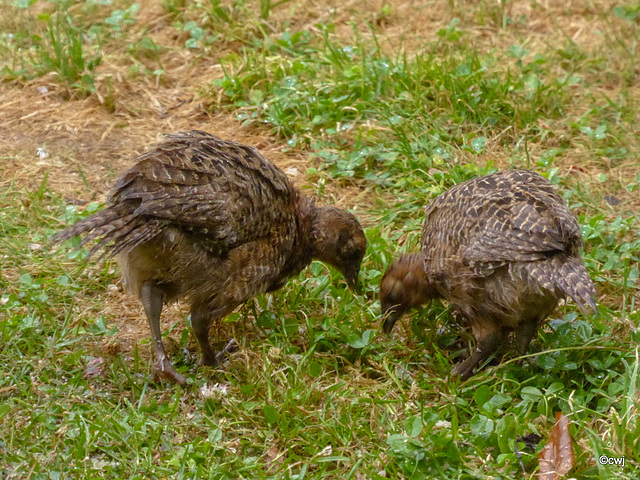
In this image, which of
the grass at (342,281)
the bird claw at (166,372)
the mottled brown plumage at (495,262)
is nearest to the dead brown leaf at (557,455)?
the grass at (342,281)

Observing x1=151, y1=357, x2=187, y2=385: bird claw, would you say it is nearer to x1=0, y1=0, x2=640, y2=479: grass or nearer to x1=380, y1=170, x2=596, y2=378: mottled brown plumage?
x1=0, y1=0, x2=640, y2=479: grass

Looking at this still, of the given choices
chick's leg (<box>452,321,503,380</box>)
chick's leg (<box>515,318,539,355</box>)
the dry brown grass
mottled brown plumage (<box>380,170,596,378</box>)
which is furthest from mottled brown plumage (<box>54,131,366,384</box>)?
chick's leg (<box>515,318,539,355</box>)

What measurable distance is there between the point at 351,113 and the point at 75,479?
146 inches

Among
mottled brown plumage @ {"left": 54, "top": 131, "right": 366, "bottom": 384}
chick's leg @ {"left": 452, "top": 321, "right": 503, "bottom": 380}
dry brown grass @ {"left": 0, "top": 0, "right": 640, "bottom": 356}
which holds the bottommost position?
chick's leg @ {"left": 452, "top": 321, "right": 503, "bottom": 380}

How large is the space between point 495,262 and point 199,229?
60.2 inches

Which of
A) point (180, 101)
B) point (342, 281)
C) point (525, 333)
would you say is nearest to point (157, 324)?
point (342, 281)

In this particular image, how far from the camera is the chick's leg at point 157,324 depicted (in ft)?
14.1

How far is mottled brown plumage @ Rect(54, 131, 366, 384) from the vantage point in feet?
13.1

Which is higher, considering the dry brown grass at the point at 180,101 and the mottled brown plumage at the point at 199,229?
the mottled brown plumage at the point at 199,229

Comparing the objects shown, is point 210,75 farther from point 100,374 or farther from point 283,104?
point 100,374

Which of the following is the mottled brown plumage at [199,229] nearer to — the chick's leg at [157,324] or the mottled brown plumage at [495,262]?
the chick's leg at [157,324]

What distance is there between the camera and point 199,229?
161 inches

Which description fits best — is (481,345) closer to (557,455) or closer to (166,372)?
(557,455)

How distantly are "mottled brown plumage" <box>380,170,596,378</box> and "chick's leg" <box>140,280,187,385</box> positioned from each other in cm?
129
